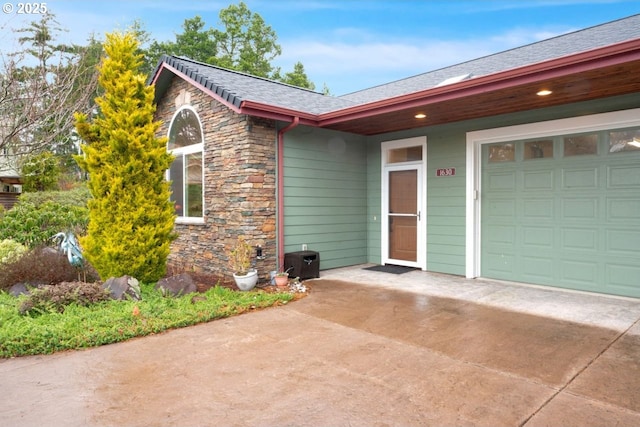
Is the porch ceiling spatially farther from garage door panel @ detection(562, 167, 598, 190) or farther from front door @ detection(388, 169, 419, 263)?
front door @ detection(388, 169, 419, 263)

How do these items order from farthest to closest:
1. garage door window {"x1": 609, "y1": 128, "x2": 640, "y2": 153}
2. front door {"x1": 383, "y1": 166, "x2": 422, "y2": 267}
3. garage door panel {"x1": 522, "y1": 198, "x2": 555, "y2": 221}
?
front door {"x1": 383, "y1": 166, "x2": 422, "y2": 267} → garage door panel {"x1": 522, "y1": 198, "x2": 555, "y2": 221} → garage door window {"x1": 609, "y1": 128, "x2": 640, "y2": 153}

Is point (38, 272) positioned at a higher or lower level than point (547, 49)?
lower

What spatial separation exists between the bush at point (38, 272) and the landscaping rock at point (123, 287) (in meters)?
1.11

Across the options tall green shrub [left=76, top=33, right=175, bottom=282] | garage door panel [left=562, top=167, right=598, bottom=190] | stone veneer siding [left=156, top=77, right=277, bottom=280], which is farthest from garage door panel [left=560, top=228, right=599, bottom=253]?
tall green shrub [left=76, top=33, right=175, bottom=282]

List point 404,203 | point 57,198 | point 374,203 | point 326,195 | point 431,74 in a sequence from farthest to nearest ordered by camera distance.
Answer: point 57,198, point 431,74, point 374,203, point 404,203, point 326,195

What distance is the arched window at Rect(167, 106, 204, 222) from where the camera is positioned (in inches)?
280

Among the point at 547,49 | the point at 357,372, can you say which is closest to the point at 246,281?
the point at 357,372

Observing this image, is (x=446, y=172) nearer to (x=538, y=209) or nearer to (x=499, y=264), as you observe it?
(x=538, y=209)

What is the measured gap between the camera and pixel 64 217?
27.5ft

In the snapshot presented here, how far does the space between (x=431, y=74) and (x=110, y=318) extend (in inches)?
307

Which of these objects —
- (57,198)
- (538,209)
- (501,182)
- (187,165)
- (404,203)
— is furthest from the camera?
(57,198)

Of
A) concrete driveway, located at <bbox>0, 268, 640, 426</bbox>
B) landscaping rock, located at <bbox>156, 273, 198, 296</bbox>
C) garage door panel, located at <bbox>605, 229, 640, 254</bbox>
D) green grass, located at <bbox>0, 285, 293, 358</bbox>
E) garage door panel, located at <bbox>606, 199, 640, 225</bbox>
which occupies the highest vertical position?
garage door panel, located at <bbox>606, 199, 640, 225</bbox>

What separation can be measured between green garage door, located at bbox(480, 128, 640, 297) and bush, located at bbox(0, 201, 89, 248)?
25.7ft

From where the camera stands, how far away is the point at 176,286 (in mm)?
5188
